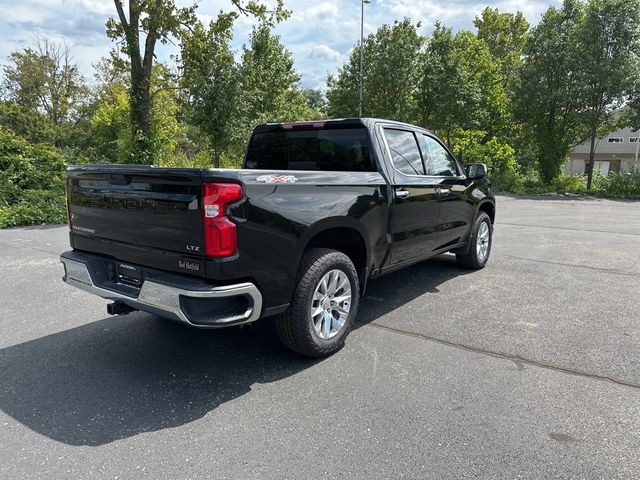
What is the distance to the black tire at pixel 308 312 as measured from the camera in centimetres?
334

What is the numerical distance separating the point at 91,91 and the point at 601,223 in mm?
44122

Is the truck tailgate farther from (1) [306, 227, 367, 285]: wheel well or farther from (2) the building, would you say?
(2) the building

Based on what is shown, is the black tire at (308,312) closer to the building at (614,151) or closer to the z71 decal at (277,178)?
the z71 decal at (277,178)

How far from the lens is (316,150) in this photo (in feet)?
14.8

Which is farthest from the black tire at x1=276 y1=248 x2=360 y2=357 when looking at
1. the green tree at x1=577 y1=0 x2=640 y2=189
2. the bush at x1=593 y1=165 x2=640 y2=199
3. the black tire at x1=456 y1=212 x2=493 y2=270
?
the green tree at x1=577 y1=0 x2=640 y2=189

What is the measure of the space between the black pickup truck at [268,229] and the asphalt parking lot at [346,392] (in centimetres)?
52

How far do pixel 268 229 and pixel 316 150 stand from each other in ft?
5.60

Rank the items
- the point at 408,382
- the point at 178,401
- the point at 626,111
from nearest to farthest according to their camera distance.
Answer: the point at 178,401, the point at 408,382, the point at 626,111

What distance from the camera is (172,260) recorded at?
3.03m

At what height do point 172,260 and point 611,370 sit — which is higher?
point 172,260

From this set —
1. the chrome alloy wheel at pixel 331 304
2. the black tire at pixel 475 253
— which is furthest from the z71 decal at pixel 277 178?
the black tire at pixel 475 253

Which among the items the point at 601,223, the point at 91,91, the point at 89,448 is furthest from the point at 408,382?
the point at 91,91

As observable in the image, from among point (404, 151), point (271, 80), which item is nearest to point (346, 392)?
point (404, 151)

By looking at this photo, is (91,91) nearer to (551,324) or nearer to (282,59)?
(282,59)
